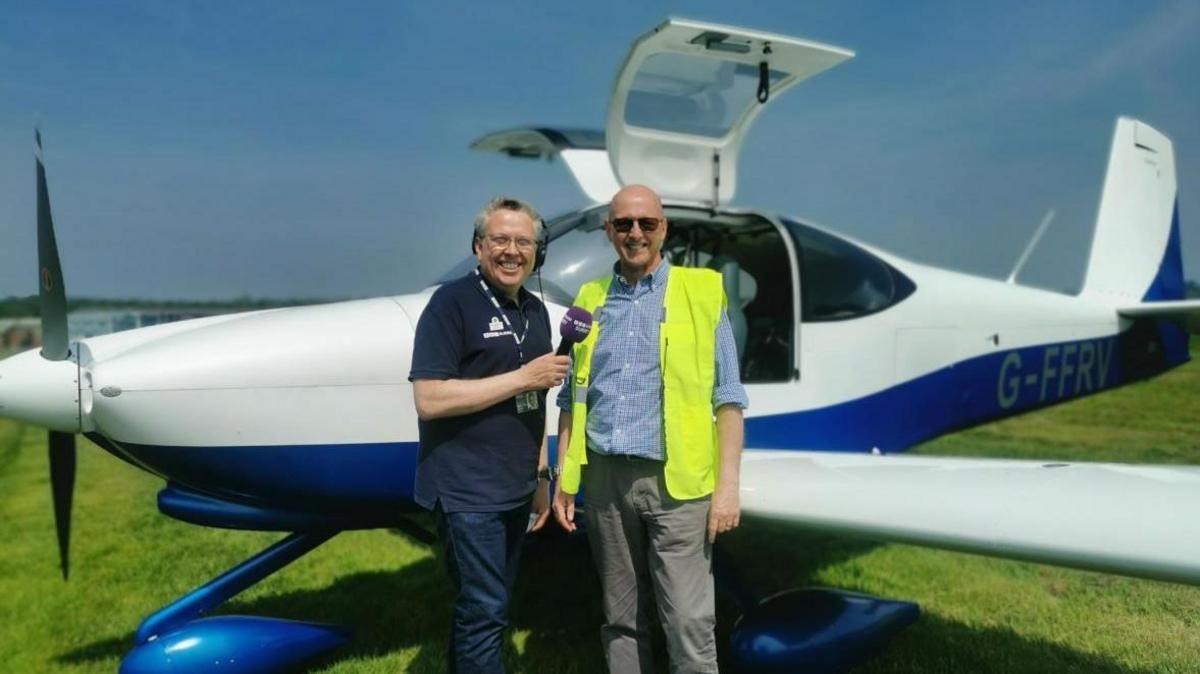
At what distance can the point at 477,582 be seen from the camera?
2279 mm

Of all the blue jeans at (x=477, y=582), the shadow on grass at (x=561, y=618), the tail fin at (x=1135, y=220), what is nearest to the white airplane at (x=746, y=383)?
the shadow on grass at (x=561, y=618)

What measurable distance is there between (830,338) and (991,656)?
1608mm

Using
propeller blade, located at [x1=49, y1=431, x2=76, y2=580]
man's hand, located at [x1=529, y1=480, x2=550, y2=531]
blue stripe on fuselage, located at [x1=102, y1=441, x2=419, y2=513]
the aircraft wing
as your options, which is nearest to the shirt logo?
man's hand, located at [x1=529, y1=480, x2=550, y2=531]

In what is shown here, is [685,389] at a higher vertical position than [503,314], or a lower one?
lower

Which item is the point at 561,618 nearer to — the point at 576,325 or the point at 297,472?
the point at 297,472

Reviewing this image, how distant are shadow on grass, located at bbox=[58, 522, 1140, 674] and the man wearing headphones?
1.16 m

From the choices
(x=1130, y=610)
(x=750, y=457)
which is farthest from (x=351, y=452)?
(x=1130, y=610)

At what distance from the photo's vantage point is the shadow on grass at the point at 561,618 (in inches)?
139

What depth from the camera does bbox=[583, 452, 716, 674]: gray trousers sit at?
233 cm

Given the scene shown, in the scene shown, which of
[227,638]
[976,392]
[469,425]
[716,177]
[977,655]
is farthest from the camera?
[976,392]

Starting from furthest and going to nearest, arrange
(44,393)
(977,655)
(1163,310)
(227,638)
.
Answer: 1. (1163,310)
2. (977,655)
3. (227,638)
4. (44,393)

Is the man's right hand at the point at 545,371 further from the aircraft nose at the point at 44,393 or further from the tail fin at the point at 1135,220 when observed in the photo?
the tail fin at the point at 1135,220

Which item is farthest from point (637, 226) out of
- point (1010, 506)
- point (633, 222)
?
point (1010, 506)

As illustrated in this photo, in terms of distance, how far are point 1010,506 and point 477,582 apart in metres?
1.63
